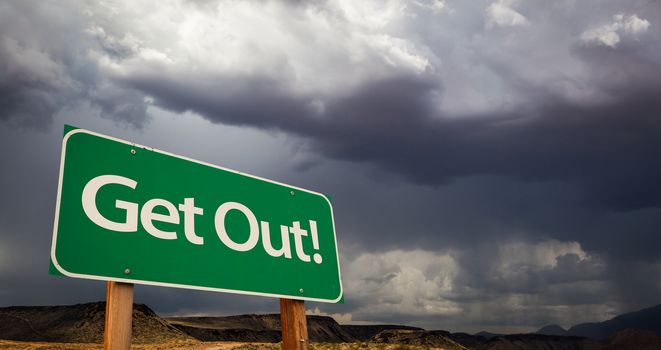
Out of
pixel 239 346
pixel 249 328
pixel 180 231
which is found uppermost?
pixel 249 328

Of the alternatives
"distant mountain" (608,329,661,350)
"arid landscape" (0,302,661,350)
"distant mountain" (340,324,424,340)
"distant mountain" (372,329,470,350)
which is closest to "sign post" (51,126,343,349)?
"arid landscape" (0,302,661,350)

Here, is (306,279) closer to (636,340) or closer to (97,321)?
(97,321)

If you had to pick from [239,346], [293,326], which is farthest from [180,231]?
[239,346]

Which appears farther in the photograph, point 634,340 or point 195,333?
point 634,340

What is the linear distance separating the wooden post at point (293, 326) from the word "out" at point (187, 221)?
398 mm

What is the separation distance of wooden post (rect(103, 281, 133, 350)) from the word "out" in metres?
0.38

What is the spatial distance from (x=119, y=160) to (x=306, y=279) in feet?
5.94

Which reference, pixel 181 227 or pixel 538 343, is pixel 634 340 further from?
pixel 181 227

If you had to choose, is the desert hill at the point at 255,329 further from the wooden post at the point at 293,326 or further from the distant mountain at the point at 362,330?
the wooden post at the point at 293,326

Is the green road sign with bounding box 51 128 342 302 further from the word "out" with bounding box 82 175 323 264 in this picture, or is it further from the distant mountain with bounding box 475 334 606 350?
the distant mountain with bounding box 475 334 606 350

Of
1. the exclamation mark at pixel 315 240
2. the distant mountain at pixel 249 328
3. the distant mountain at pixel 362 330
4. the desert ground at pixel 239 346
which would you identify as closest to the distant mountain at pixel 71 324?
the desert ground at pixel 239 346

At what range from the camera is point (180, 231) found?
3.75m

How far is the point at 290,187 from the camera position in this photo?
15.8 feet

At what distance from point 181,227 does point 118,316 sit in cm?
75
